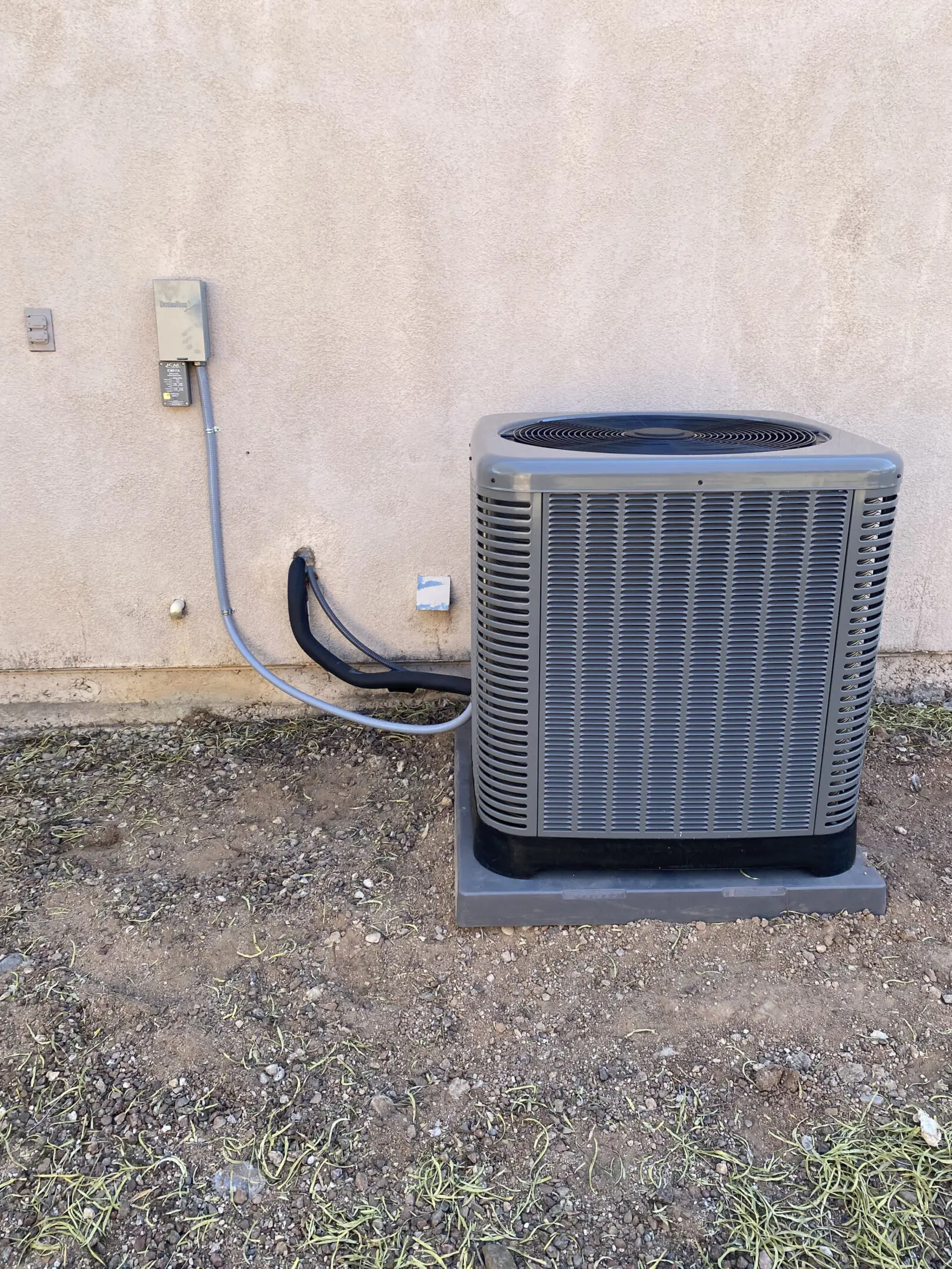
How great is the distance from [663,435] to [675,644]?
61cm

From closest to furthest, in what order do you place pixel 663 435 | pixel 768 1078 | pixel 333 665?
1. pixel 768 1078
2. pixel 663 435
3. pixel 333 665

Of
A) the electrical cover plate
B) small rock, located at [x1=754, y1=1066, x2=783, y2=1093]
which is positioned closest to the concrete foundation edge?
the electrical cover plate

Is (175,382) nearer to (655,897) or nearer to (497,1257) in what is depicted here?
(655,897)

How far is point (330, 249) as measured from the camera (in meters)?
2.65

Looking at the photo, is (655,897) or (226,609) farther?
(226,609)

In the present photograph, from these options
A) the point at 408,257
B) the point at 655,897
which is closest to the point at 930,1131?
the point at 655,897

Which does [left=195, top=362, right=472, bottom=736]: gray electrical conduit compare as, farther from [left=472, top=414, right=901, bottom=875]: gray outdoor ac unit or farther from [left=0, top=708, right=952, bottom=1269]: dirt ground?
[left=472, top=414, right=901, bottom=875]: gray outdoor ac unit

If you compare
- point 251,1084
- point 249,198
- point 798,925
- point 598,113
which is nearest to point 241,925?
point 251,1084

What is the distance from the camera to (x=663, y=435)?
222 cm

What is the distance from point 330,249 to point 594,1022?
224cm

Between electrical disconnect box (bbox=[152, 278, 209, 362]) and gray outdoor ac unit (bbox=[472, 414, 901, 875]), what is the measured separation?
3.53 ft

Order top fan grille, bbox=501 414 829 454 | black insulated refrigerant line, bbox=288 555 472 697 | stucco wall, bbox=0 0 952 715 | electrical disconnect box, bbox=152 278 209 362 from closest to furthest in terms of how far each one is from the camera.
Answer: top fan grille, bbox=501 414 829 454 → stucco wall, bbox=0 0 952 715 → electrical disconnect box, bbox=152 278 209 362 → black insulated refrigerant line, bbox=288 555 472 697

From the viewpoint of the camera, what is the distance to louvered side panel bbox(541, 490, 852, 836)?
6.00ft

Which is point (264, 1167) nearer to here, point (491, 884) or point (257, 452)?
point (491, 884)
